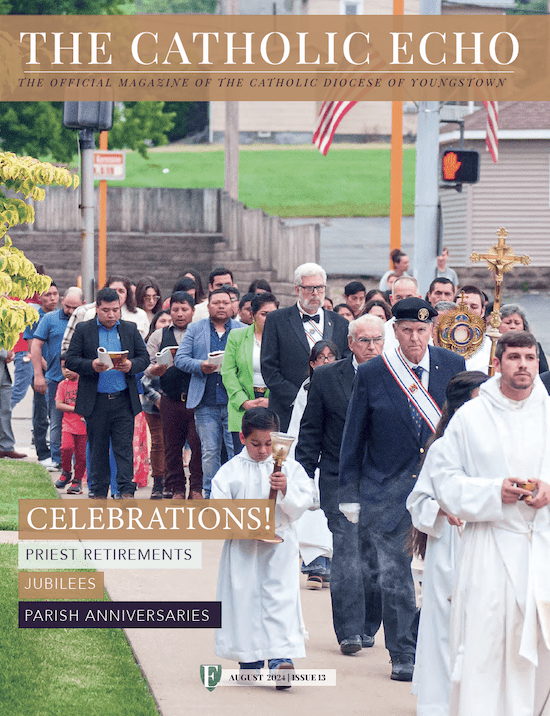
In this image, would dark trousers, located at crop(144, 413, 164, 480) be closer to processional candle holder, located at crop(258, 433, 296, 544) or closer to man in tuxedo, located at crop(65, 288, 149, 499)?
man in tuxedo, located at crop(65, 288, 149, 499)

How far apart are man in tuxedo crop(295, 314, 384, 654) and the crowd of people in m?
0.01

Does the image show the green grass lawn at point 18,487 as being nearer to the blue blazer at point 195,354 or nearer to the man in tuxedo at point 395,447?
the blue blazer at point 195,354

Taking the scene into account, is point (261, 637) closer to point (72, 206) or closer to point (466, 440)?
point (466, 440)

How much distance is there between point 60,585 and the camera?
855cm

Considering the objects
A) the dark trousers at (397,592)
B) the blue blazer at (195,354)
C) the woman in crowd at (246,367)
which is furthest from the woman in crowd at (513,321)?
the blue blazer at (195,354)

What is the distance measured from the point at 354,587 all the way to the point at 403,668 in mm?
690

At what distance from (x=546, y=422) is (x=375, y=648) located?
107 inches

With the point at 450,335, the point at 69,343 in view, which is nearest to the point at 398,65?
the point at 69,343

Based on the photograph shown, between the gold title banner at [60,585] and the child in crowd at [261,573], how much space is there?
5.57 ft

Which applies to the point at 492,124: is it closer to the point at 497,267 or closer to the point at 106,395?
the point at 106,395

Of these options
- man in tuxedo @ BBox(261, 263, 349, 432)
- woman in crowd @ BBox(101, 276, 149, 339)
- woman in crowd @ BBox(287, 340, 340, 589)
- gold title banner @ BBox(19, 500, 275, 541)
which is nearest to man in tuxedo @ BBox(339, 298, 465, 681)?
woman in crowd @ BBox(287, 340, 340, 589)

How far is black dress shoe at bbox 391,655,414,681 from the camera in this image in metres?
7.04

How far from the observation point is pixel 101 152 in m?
17.3

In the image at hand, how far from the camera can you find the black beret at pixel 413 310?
7.02 m
